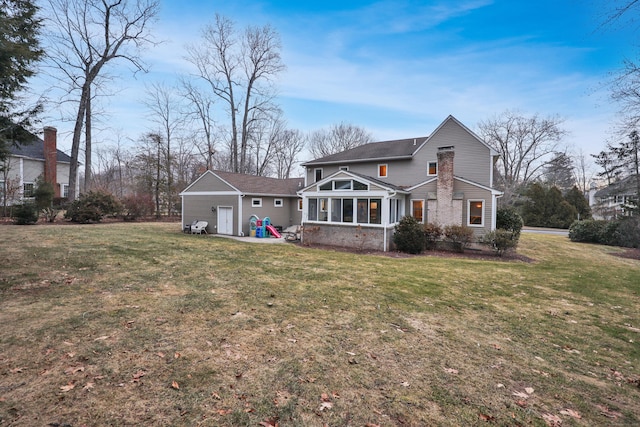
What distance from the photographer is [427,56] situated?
16.2m

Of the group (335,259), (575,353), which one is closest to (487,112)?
(335,259)

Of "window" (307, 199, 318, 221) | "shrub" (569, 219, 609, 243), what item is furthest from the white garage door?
"shrub" (569, 219, 609, 243)

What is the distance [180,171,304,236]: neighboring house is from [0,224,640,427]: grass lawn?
998 cm

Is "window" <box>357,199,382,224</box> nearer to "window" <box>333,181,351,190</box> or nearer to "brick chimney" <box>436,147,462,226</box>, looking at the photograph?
"window" <box>333,181,351,190</box>

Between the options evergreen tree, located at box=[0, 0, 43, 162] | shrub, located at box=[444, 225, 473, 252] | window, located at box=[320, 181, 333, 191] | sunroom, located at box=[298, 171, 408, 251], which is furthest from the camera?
window, located at box=[320, 181, 333, 191]

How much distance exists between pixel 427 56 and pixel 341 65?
520 centimetres

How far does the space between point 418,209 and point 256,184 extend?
36.1ft

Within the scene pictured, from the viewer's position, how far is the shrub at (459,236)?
45.9ft

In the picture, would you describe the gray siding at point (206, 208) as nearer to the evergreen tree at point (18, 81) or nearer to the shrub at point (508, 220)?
the evergreen tree at point (18, 81)

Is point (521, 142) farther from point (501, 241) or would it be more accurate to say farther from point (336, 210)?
point (336, 210)

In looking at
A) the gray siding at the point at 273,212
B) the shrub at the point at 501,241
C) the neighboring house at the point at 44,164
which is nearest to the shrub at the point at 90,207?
the neighboring house at the point at 44,164

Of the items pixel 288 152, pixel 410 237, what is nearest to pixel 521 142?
pixel 410 237

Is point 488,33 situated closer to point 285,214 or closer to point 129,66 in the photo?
point 285,214

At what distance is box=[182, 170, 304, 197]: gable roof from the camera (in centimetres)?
1838
